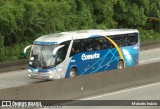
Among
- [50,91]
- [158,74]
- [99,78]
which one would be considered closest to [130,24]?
[158,74]

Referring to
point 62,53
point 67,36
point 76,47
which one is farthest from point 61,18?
point 62,53

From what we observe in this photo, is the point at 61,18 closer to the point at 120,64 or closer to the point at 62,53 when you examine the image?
the point at 120,64

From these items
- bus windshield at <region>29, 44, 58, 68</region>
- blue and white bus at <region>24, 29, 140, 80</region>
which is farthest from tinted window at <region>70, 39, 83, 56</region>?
bus windshield at <region>29, 44, 58, 68</region>

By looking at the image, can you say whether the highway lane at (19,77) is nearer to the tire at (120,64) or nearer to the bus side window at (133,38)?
the bus side window at (133,38)

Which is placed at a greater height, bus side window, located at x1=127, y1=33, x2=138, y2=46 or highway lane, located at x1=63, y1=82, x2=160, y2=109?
bus side window, located at x1=127, y1=33, x2=138, y2=46

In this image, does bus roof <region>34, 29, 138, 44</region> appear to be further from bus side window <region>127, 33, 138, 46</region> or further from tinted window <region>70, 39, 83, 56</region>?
bus side window <region>127, 33, 138, 46</region>

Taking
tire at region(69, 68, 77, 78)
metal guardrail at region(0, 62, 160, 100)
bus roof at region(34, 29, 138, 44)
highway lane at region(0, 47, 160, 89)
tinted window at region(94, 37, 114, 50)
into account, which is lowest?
highway lane at region(0, 47, 160, 89)

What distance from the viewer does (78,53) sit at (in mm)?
25391

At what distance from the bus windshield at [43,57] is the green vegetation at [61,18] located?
7.95m

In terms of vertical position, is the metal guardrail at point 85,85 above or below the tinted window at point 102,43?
below

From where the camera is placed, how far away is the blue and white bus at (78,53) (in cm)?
2427

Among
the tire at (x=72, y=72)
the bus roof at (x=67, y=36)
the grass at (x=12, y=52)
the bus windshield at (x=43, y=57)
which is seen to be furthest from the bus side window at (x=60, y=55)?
the grass at (x=12, y=52)

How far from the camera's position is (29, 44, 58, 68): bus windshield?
24219 mm

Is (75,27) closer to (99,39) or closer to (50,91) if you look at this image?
(99,39)
